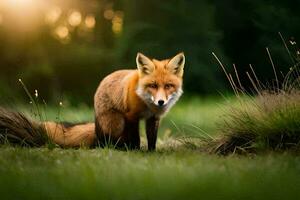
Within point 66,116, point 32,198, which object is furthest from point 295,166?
point 66,116

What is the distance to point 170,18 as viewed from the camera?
16328 mm

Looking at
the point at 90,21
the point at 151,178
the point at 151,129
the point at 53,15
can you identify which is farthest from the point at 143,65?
the point at 90,21

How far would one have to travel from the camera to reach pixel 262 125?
809 cm

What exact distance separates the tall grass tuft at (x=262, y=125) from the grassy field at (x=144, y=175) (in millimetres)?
321

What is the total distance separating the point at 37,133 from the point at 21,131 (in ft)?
0.68

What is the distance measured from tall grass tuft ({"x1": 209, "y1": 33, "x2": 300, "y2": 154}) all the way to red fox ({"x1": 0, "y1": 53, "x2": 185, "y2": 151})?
0.75 m

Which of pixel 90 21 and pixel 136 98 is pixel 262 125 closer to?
pixel 136 98

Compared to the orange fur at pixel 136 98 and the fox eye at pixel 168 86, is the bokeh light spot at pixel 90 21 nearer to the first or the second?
the orange fur at pixel 136 98

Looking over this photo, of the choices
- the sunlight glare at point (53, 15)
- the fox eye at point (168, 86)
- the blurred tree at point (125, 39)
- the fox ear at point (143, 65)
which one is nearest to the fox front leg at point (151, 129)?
the fox eye at point (168, 86)

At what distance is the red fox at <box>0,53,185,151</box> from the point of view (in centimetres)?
851

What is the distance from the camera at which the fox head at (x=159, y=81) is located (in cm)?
838

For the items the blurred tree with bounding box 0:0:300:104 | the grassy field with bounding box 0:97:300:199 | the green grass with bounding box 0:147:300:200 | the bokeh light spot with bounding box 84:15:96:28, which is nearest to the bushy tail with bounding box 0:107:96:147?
the grassy field with bounding box 0:97:300:199

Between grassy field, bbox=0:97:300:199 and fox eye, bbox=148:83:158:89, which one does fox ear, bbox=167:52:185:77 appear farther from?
grassy field, bbox=0:97:300:199

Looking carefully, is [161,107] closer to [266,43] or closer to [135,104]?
[135,104]
